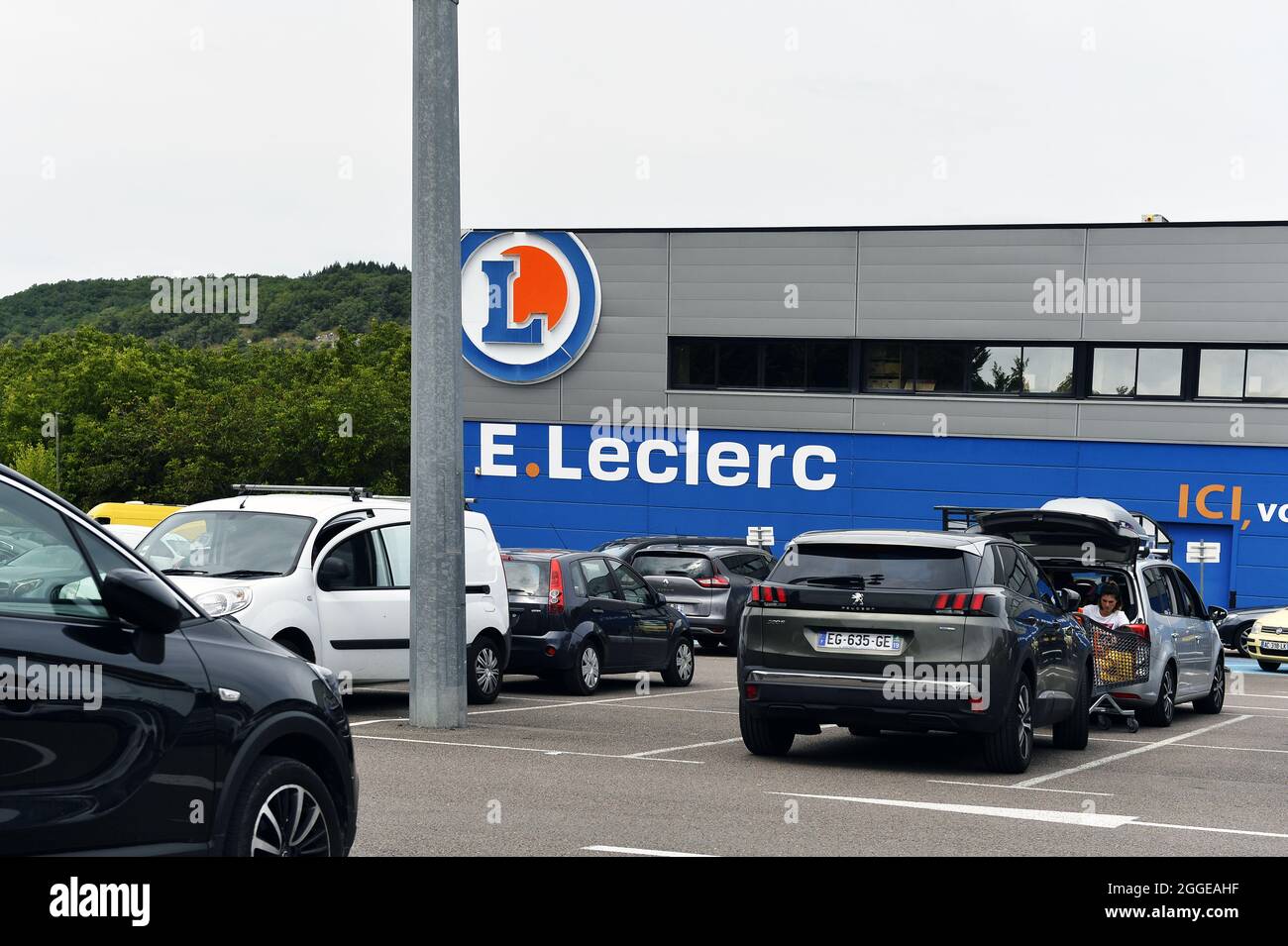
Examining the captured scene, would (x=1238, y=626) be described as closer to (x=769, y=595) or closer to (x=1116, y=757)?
(x=1116, y=757)

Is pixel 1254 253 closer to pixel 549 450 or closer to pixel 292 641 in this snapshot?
pixel 549 450

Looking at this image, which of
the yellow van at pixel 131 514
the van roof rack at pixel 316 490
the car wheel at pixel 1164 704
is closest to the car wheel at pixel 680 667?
the van roof rack at pixel 316 490

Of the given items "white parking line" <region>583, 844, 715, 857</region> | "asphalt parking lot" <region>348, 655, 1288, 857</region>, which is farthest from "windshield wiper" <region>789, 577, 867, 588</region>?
"white parking line" <region>583, 844, 715, 857</region>

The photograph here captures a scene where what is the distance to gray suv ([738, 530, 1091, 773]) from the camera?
10.7 metres

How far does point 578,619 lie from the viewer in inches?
656

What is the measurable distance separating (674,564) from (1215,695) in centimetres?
924

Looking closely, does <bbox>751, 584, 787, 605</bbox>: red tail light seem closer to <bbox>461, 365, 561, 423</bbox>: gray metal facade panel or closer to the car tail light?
the car tail light

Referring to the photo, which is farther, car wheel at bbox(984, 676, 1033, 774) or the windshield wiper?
the windshield wiper

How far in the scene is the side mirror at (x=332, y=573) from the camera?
1319 cm

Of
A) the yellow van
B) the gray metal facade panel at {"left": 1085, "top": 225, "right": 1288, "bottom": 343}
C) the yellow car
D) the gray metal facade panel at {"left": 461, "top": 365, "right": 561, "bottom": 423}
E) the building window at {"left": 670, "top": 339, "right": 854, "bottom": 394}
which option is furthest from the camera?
the gray metal facade panel at {"left": 461, "top": 365, "right": 561, "bottom": 423}

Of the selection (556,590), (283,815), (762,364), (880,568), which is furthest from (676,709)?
(762,364)

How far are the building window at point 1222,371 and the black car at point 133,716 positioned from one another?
37146mm

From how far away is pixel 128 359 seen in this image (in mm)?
93500
